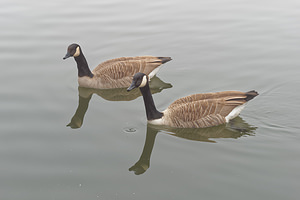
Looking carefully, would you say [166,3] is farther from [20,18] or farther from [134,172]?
[134,172]

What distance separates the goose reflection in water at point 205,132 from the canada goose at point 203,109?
110mm

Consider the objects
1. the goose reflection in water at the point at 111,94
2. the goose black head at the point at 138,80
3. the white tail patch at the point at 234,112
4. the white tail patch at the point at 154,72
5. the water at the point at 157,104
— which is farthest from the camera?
the white tail patch at the point at 154,72

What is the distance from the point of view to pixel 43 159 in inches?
327

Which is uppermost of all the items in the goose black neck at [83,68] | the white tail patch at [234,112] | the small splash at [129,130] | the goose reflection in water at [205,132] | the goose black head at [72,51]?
the goose black head at [72,51]

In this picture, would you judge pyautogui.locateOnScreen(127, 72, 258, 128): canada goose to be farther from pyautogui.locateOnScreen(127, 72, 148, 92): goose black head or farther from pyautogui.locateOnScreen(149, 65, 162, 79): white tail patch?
pyautogui.locateOnScreen(149, 65, 162, 79): white tail patch

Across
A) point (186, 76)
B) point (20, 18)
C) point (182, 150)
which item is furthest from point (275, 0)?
point (182, 150)

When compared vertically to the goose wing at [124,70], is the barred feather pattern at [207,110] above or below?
below

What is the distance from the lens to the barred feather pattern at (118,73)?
11422mm

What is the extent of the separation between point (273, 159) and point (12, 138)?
5332 mm

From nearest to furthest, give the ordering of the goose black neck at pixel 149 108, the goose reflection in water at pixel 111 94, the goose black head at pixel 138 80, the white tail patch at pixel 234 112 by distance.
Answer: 1. the goose black head at pixel 138 80
2. the white tail patch at pixel 234 112
3. the goose black neck at pixel 149 108
4. the goose reflection in water at pixel 111 94

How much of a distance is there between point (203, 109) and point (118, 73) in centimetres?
326

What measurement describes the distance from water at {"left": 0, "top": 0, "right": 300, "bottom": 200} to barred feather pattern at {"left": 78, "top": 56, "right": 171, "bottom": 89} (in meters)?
0.30

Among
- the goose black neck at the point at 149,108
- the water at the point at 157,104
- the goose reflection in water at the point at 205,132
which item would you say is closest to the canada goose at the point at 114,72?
the water at the point at 157,104

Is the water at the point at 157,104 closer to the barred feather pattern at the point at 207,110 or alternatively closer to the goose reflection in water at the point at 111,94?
the goose reflection in water at the point at 111,94
